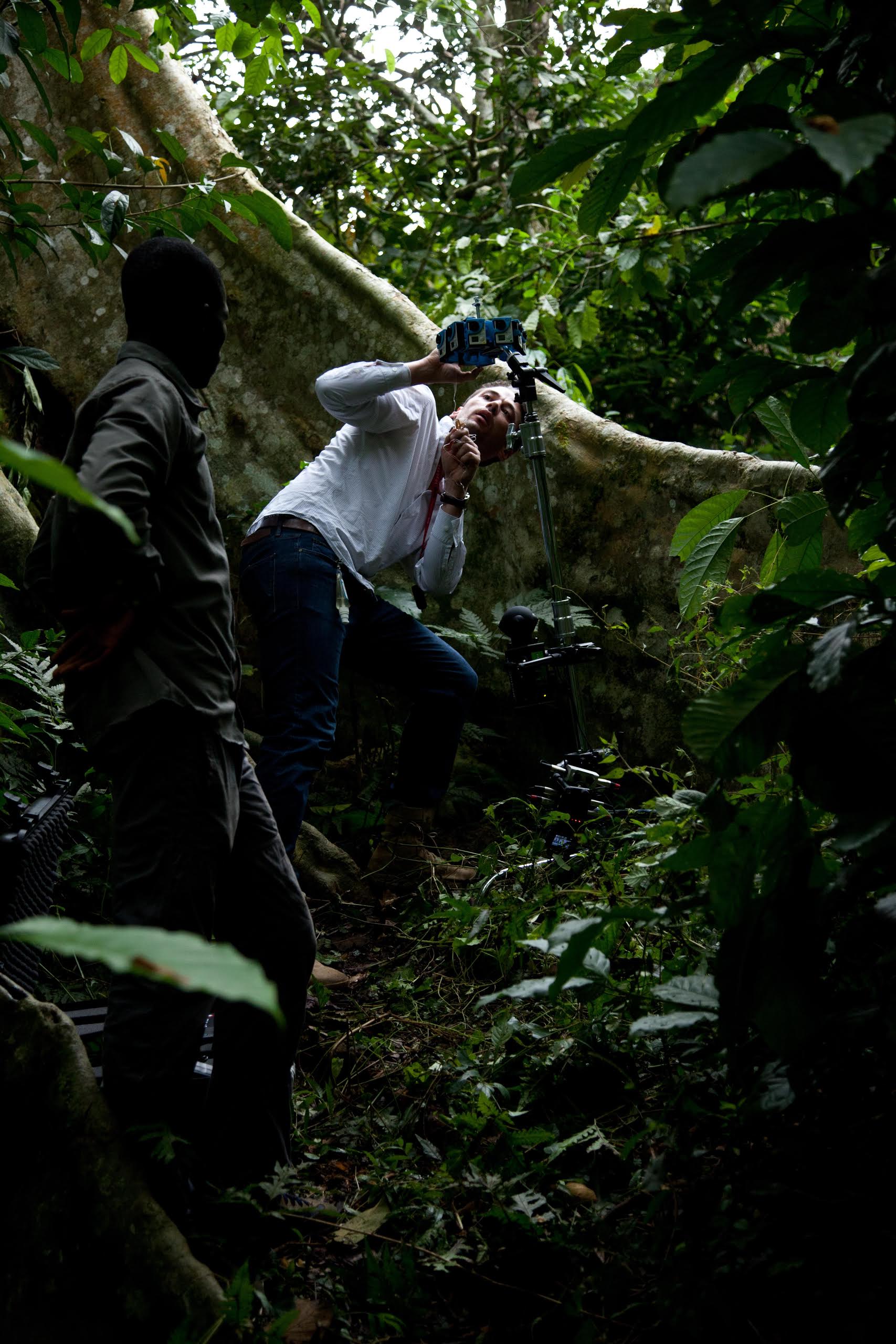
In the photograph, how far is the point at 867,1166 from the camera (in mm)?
1501

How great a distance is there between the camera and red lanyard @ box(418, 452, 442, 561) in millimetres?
3818

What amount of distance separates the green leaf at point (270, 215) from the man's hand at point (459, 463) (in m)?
1.30

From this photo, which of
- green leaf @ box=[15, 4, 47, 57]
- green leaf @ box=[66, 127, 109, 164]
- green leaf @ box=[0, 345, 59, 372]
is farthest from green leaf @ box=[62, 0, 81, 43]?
green leaf @ box=[0, 345, 59, 372]

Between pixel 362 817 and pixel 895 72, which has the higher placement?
pixel 895 72

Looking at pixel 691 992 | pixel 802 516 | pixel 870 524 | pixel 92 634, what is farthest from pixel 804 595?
pixel 92 634

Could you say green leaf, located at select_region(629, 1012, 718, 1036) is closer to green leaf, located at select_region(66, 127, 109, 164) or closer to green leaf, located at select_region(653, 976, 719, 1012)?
green leaf, located at select_region(653, 976, 719, 1012)

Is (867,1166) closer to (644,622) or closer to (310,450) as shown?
(644,622)

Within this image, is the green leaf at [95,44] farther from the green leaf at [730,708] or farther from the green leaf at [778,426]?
the green leaf at [730,708]

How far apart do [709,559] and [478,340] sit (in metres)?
2.02

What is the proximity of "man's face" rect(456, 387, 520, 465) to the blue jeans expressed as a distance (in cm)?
68

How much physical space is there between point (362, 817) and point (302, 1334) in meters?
2.68

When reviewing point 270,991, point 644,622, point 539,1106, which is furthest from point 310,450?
point 270,991

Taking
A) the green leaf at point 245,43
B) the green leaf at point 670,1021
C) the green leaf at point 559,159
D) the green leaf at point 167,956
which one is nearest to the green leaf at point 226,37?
the green leaf at point 245,43

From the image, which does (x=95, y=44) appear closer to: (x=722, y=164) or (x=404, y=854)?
(x=404, y=854)
